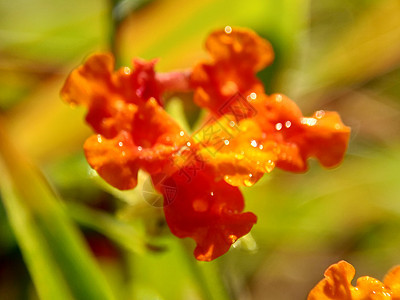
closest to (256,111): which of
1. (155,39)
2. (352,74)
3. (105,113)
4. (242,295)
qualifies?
(105,113)

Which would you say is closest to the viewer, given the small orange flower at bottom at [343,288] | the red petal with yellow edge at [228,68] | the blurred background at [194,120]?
the small orange flower at bottom at [343,288]

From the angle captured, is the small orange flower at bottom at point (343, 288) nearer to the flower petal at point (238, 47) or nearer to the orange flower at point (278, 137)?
the orange flower at point (278, 137)

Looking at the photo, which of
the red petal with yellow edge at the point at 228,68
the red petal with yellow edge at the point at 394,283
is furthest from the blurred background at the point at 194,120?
the red petal with yellow edge at the point at 394,283

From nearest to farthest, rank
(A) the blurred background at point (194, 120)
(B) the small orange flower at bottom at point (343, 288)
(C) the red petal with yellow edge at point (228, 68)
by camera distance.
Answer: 1. (B) the small orange flower at bottom at point (343, 288)
2. (C) the red petal with yellow edge at point (228, 68)
3. (A) the blurred background at point (194, 120)

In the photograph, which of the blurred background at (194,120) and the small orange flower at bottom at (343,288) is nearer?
the small orange flower at bottom at (343,288)

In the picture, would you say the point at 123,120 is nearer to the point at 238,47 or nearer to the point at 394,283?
the point at 238,47

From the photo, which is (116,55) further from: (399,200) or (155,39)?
(399,200)
